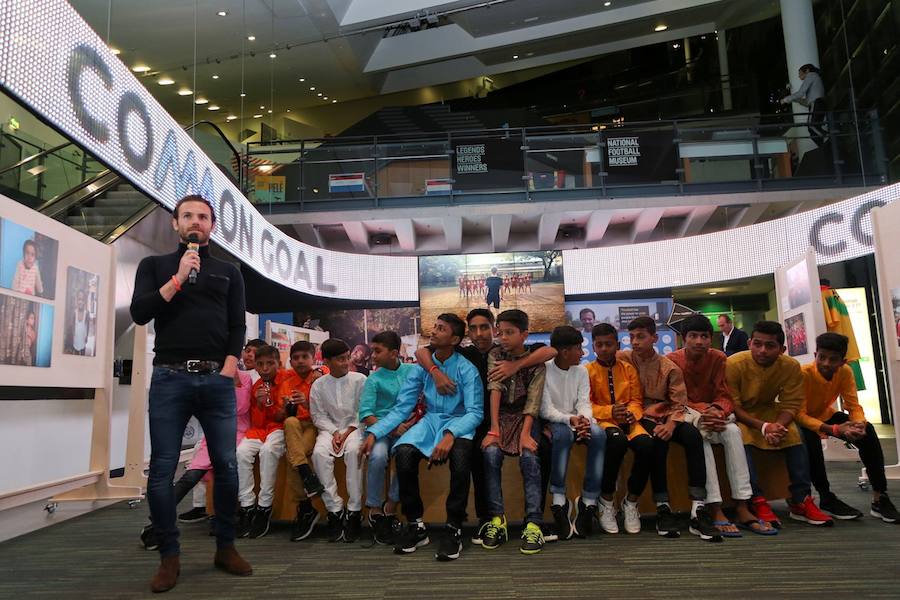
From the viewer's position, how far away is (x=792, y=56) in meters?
11.2

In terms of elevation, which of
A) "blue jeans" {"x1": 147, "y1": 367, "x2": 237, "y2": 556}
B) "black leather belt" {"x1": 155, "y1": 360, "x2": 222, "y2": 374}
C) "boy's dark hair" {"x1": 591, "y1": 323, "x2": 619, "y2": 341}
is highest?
"boy's dark hair" {"x1": 591, "y1": 323, "x2": 619, "y2": 341}

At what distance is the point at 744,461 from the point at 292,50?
10.9 m

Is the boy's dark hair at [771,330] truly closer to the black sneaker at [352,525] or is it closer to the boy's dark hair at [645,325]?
the boy's dark hair at [645,325]

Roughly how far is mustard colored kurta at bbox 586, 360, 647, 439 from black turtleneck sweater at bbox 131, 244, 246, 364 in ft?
6.52

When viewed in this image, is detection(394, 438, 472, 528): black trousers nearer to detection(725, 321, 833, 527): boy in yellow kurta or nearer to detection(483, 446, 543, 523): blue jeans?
detection(483, 446, 543, 523): blue jeans

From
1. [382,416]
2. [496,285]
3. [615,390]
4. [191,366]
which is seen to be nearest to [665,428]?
[615,390]

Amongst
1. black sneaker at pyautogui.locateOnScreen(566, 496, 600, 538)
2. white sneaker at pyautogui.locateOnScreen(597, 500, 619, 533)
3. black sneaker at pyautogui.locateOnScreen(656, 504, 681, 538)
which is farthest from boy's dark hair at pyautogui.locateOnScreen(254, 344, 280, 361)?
black sneaker at pyautogui.locateOnScreen(656, 504, 681, 538)

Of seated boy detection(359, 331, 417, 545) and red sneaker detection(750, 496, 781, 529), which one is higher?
seated boy detection(359, 331, 417, 545)

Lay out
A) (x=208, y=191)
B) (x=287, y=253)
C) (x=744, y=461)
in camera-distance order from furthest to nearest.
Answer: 1. (x=287, y=253)
2. (x=208, y=191)
3. (x=744, y=461)

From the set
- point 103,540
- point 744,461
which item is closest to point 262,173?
point 103,540

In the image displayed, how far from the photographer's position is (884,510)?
3.37 metres

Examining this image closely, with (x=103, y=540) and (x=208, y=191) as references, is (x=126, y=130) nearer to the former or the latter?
(x=208, y=191)

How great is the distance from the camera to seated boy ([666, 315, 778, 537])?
323 centimetres

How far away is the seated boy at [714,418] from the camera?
3230 millimetres
